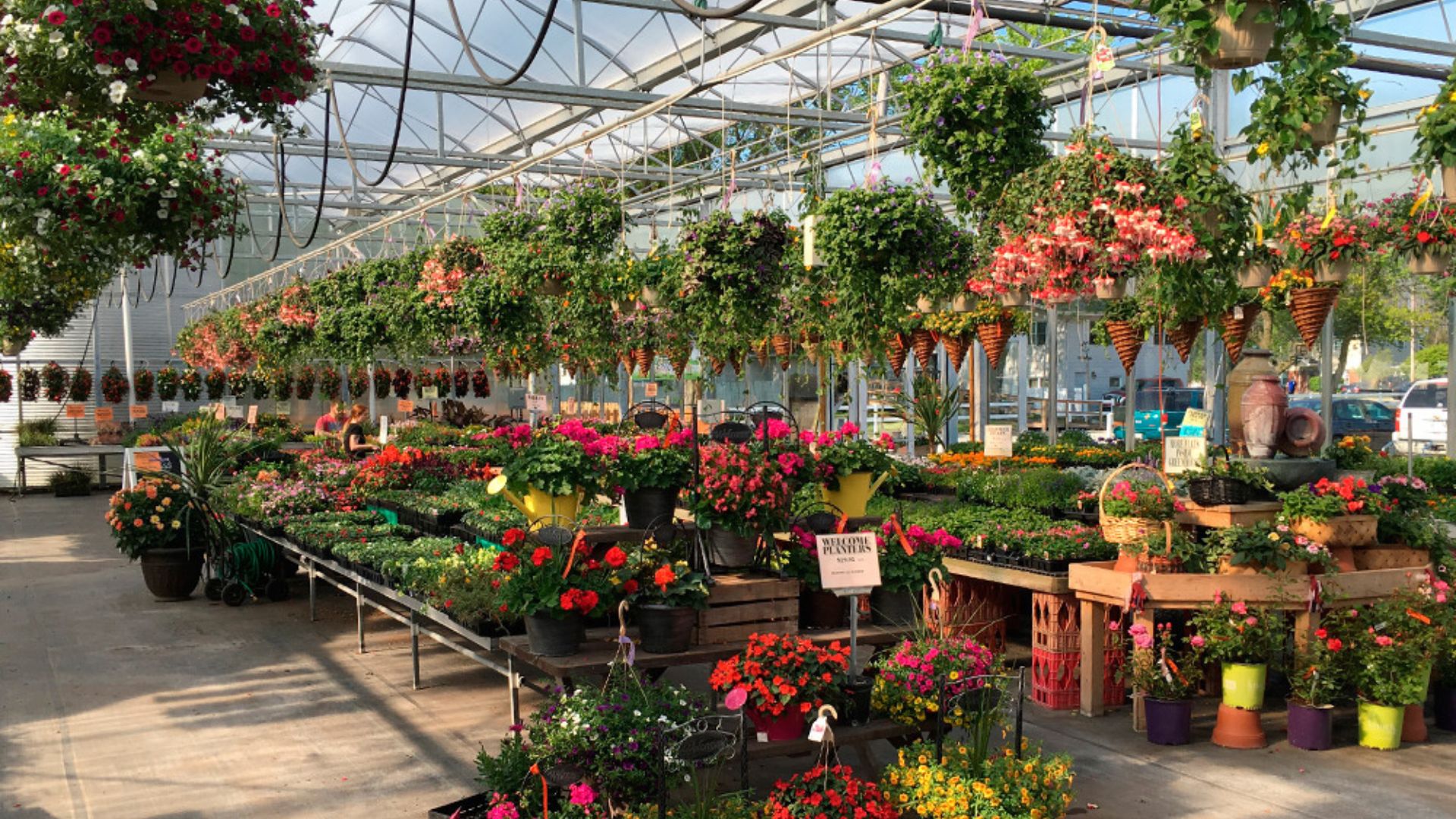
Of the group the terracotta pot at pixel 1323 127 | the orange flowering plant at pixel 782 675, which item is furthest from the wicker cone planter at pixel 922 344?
the orange flowering plant at pixel 782 675

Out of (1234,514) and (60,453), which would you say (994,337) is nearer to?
(1234,514)

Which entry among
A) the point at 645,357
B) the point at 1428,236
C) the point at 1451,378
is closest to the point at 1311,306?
the point at 1428,236

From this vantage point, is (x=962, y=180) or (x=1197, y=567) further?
(x=962, y=180)

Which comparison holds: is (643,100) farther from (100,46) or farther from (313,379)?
(313,379)

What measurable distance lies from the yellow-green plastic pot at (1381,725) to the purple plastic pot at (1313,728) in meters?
0.14

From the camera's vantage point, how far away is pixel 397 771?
201 inches

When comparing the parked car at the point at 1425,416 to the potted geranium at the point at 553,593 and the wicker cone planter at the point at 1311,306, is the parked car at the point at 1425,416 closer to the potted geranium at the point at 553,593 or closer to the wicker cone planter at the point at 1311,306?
the wicker cone planter at the point at 1311,306

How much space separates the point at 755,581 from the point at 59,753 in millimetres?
3269

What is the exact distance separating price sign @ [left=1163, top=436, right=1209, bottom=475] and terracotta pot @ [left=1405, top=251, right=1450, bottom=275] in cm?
135

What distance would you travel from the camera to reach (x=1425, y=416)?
13648mm

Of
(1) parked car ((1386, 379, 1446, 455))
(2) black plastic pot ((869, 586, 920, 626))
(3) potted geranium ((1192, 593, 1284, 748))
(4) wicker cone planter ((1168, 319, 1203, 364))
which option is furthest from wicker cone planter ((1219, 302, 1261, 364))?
(1) parked car ((1386, 379, 1446, 455))

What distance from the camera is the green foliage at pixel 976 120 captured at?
→ 245 inches

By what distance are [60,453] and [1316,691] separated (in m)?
17.7

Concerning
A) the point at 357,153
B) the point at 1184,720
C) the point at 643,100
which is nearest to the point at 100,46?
the point at 1184,720
